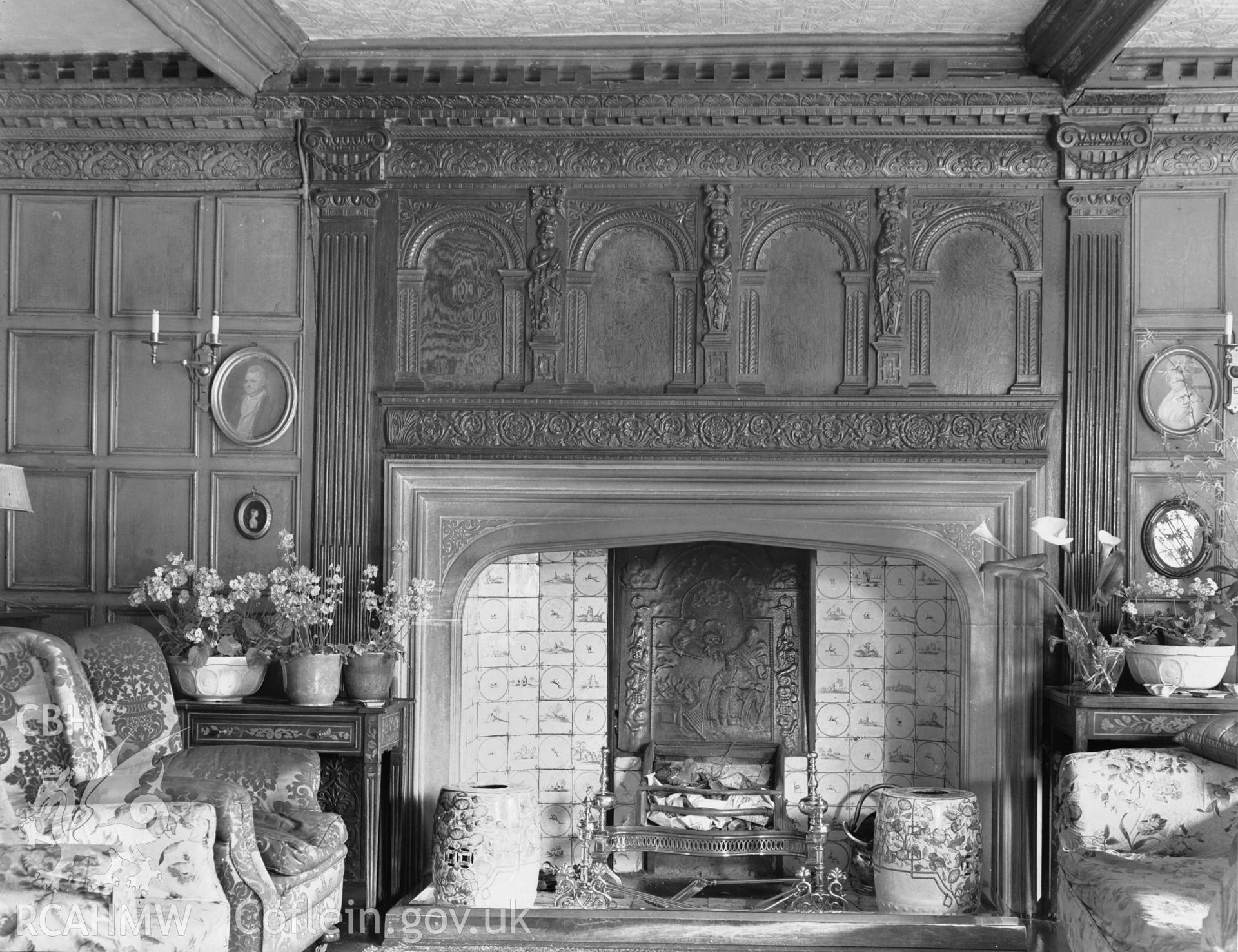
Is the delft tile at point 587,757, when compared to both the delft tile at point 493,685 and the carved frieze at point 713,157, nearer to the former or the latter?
the delft tile at point 493,685

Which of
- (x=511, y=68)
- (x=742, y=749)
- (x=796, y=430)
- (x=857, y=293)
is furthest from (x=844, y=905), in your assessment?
(x=511, y=68)

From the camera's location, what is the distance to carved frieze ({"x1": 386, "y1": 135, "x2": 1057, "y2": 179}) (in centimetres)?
480

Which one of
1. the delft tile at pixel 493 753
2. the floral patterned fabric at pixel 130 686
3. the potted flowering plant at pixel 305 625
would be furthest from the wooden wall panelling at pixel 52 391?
the delft tile at pixel 493 753

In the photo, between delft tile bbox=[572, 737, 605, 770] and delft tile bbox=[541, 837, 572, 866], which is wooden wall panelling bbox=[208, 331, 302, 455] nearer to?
delft tile bbox=[572, 737, 605, 770]

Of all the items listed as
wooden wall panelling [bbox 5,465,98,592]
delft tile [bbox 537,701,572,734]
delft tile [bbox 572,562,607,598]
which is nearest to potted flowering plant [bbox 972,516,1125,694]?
delft tile [bbox 572,562,607,598]

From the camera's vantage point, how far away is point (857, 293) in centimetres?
482

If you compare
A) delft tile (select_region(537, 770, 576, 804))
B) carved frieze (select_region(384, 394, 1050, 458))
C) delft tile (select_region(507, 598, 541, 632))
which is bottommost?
delft tile (select_region(537, 770, 576, 804))

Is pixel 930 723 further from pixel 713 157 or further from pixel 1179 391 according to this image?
pixel 713 157

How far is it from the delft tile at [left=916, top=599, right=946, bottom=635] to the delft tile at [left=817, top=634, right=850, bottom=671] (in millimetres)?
297

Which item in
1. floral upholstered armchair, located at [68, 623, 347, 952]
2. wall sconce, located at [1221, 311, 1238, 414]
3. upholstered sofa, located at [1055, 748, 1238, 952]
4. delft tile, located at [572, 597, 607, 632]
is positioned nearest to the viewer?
upholstered sofa, located at [1055, 748, 1238, 952]

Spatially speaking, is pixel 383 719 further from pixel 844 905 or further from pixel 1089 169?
pixel 1089 169

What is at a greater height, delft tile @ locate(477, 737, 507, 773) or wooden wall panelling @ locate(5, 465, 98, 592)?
wooden wall panelling @ locate(5, 465, 98, 592)

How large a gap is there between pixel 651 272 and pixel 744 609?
4.75 ft

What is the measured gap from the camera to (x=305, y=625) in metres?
4.66
